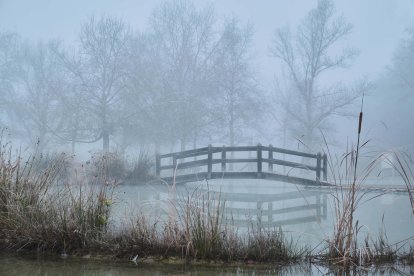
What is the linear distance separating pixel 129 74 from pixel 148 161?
21.6 feet

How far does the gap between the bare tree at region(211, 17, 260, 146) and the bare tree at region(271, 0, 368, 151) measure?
1.76 meters

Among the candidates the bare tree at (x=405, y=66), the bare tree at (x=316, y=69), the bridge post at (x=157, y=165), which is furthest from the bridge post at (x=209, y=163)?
the bare tree at (x=405, y=66)

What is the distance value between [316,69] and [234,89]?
3819mm

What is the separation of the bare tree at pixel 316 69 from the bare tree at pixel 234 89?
176cm

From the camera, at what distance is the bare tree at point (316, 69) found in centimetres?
1620

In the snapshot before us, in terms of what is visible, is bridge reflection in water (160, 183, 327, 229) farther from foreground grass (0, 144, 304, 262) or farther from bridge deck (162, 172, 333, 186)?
bridge deck (162, 172, 333, 186)

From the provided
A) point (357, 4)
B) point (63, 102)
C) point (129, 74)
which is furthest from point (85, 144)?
point (357, 4)

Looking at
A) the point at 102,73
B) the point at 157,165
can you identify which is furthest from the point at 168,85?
the point at 157,165

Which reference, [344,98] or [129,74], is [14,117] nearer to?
[129,74]

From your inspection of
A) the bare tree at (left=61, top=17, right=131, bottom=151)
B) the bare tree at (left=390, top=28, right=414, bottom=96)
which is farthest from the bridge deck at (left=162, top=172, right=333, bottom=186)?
the bare tree at (left=390, top=28, right=414, bottom=96)

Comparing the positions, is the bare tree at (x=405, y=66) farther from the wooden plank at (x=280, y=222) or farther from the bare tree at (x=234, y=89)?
the wooden plank at (x=280, y=222)

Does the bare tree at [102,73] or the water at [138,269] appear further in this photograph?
the bare tree at [102,73]

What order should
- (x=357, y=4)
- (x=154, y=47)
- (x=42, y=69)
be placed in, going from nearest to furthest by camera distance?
(x=154, y=47) → (x=42, y=69) → (x=357, y=4)

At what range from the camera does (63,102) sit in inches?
620
